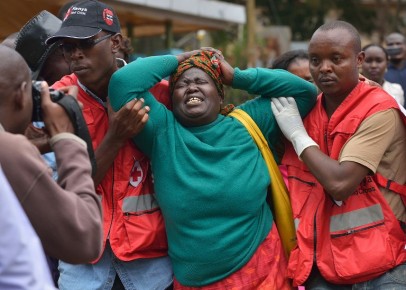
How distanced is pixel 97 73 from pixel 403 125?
1569mm

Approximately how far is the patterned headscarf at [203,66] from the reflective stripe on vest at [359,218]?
0.92 metres

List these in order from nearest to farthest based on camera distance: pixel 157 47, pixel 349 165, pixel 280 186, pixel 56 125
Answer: pixel 56 125 < pixel 349 165 < pixel 280 186 < pixel 157 47

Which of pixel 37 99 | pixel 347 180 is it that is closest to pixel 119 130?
pixel 37 99

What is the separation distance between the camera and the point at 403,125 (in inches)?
159

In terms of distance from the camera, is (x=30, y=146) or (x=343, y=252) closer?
(x=30, y=146)

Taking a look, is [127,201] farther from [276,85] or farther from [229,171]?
[276,85]

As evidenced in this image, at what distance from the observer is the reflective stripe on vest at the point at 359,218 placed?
12.9 ft

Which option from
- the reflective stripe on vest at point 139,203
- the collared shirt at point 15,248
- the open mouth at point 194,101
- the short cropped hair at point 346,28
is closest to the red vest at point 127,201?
the reflective stripe on vest at point 139,203

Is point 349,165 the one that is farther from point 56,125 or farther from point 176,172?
point 56,125

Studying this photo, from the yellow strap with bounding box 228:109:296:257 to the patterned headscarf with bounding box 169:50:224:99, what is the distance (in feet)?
0.69

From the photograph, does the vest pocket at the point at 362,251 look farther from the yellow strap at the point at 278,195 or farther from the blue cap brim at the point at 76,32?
the blue cap brim at the point at 76,32

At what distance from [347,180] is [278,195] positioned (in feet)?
1.47

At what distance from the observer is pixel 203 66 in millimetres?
4164

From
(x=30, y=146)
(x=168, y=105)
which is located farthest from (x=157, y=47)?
(x=30, y=146)
